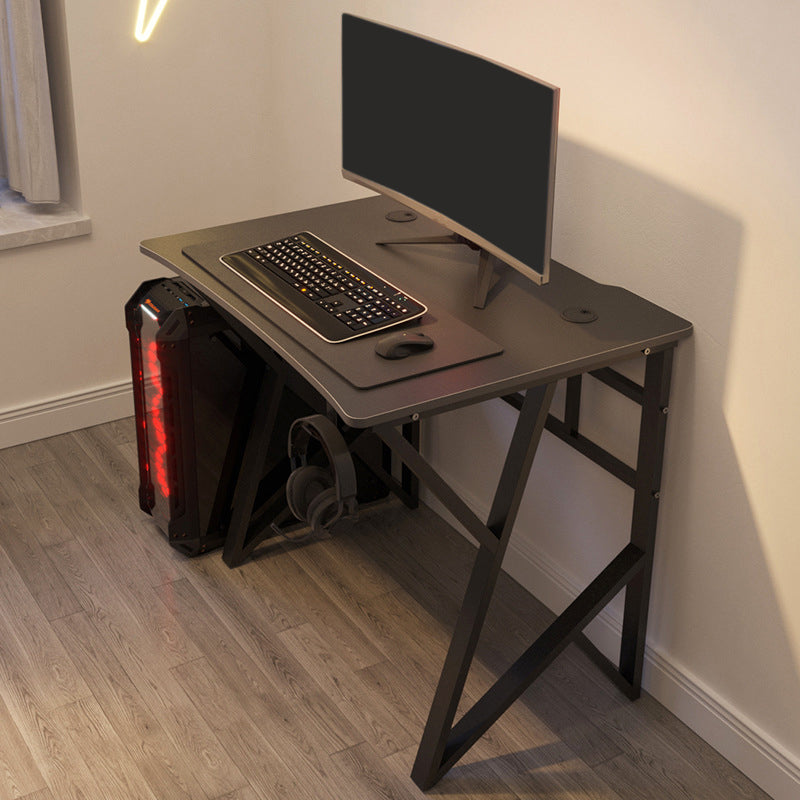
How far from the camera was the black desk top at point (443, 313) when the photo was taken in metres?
1.84

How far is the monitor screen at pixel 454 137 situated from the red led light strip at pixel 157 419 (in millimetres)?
633

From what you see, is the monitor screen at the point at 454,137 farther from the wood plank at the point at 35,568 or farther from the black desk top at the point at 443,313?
the wood plank at the point at 35,568

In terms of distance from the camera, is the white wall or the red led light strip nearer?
the white wall

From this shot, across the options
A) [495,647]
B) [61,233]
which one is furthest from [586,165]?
[61,233]

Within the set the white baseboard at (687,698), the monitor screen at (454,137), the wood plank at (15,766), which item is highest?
the monitor screen at (454,137)

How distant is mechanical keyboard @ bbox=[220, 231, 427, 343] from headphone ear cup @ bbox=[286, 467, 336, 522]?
340mm

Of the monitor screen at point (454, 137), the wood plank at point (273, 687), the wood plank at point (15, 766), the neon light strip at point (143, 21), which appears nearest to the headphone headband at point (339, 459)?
the monitor screen at point (454, 137)

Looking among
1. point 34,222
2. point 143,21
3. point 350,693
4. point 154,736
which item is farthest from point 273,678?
point 143,21

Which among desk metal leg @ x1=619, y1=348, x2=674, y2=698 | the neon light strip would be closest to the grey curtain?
the neon light strip

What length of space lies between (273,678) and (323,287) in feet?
2.80

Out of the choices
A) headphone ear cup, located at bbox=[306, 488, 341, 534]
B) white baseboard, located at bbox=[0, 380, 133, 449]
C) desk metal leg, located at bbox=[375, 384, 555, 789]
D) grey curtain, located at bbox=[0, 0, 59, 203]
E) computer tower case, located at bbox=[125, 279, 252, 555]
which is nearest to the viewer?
desk metal leg, located at bbox=[375, 384, 555, 789]

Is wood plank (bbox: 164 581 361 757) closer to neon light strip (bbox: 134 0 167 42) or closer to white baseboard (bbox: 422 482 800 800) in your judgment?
white baseboard (bbox: 422 482 800 800)

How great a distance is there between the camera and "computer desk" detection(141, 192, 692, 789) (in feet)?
6.17

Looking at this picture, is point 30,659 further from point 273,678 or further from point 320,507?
point 320,507
